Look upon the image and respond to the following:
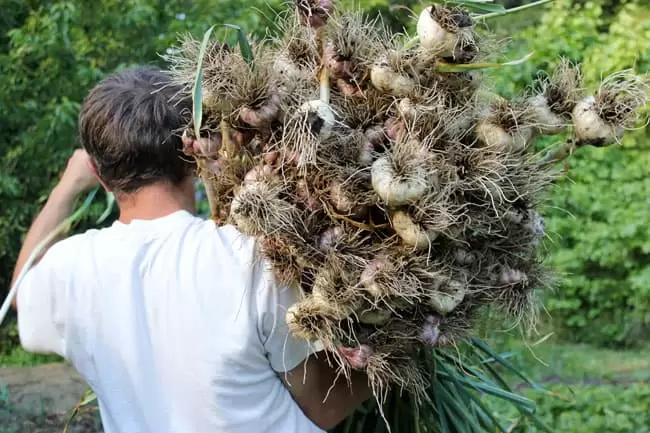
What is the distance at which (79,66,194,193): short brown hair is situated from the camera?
1354 mm

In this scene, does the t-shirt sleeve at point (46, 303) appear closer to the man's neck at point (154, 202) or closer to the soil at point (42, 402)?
the man's neck at point (154, 202)

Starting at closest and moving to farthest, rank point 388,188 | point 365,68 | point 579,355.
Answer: point 388,188, point 365,68, point 579,355

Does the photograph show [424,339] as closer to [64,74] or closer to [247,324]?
[247,324]

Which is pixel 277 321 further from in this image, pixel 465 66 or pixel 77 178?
Result: pixel 77 178

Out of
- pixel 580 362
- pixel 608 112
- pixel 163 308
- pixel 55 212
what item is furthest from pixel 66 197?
pixel 580 362

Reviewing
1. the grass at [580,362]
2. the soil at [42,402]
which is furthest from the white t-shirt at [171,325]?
the grass at [580,362]

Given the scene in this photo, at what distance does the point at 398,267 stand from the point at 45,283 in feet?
2.03

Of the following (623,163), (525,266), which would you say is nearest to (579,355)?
(623,163)

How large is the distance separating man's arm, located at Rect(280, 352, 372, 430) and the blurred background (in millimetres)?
2012

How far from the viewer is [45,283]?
1369 mm

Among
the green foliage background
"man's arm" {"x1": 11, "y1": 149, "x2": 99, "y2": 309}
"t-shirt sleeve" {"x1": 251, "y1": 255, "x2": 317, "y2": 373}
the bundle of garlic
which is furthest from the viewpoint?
the green foliage background

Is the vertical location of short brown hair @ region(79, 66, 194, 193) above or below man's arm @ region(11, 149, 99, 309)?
above

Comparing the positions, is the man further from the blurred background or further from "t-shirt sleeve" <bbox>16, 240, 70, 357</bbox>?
the blurred background

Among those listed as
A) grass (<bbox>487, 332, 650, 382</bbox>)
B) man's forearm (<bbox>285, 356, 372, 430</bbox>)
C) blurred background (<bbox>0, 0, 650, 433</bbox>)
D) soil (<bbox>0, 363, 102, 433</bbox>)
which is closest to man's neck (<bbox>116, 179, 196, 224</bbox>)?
man's forearm (<bbox>285, 356, 372, 430</bbox>)
